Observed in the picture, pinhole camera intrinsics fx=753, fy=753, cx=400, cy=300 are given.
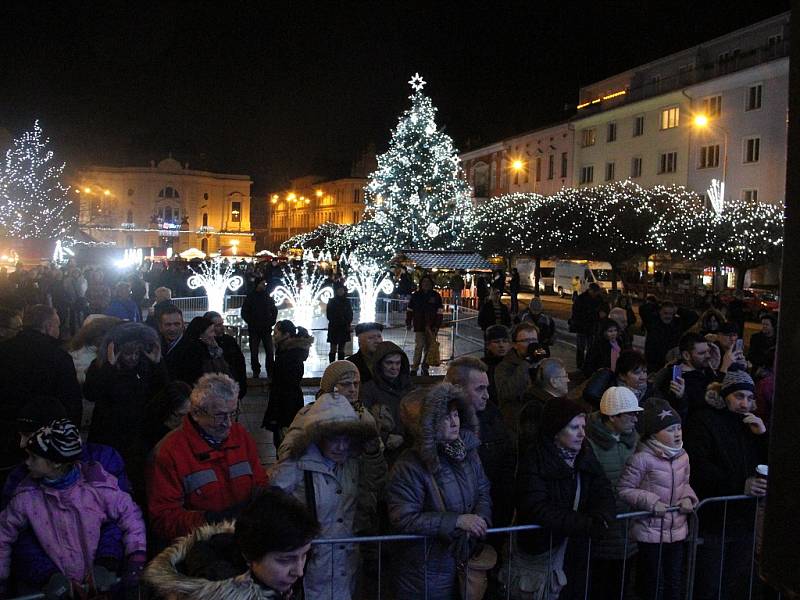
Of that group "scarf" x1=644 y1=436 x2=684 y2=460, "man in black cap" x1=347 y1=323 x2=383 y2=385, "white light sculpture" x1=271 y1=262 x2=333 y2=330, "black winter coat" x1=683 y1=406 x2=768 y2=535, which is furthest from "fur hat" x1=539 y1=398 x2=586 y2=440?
"white light sculpture" x1=271 y1=262 x2=333 y2=330

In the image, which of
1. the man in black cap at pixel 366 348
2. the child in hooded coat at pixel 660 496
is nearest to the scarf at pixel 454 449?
the child in hooded coat at pixel 660 496

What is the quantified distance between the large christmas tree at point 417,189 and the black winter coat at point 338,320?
2310 cm

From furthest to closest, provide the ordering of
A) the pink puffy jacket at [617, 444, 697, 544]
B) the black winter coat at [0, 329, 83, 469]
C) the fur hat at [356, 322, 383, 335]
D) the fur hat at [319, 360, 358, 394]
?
the fur hat at [356, 322, 383, 335]
the fur hat at [319, 360, 358, 394]
the black winter coat at [0, 329, 83, 469]
the pink puffy jacket at [617, 444, 697, 544]

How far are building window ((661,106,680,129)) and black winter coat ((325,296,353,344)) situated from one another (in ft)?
118

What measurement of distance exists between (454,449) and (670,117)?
45.5 metres

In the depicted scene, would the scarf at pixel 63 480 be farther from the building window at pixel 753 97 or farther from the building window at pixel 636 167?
the building window at pixel 636 167

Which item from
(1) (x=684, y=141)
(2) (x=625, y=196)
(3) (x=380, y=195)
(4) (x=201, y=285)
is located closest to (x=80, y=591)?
(4) (x=201, y=285)

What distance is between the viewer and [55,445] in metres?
3.66

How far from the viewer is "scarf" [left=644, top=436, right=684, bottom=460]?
4.93 metres

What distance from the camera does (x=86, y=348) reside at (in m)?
6.68

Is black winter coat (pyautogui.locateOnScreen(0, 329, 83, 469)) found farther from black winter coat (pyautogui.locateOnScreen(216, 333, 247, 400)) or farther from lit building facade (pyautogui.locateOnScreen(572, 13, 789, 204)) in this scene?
lit building facade (pyautogui.locateOnScreen(572, 13, 789, 204))

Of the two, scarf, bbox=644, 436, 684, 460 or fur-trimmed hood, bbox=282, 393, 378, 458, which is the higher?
fur-trimmed hood, bbox=282, 393, 378, 458

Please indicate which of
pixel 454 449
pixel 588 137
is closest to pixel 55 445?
pixel 454 449

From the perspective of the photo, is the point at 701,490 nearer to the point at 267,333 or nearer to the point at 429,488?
the point at 429,488
